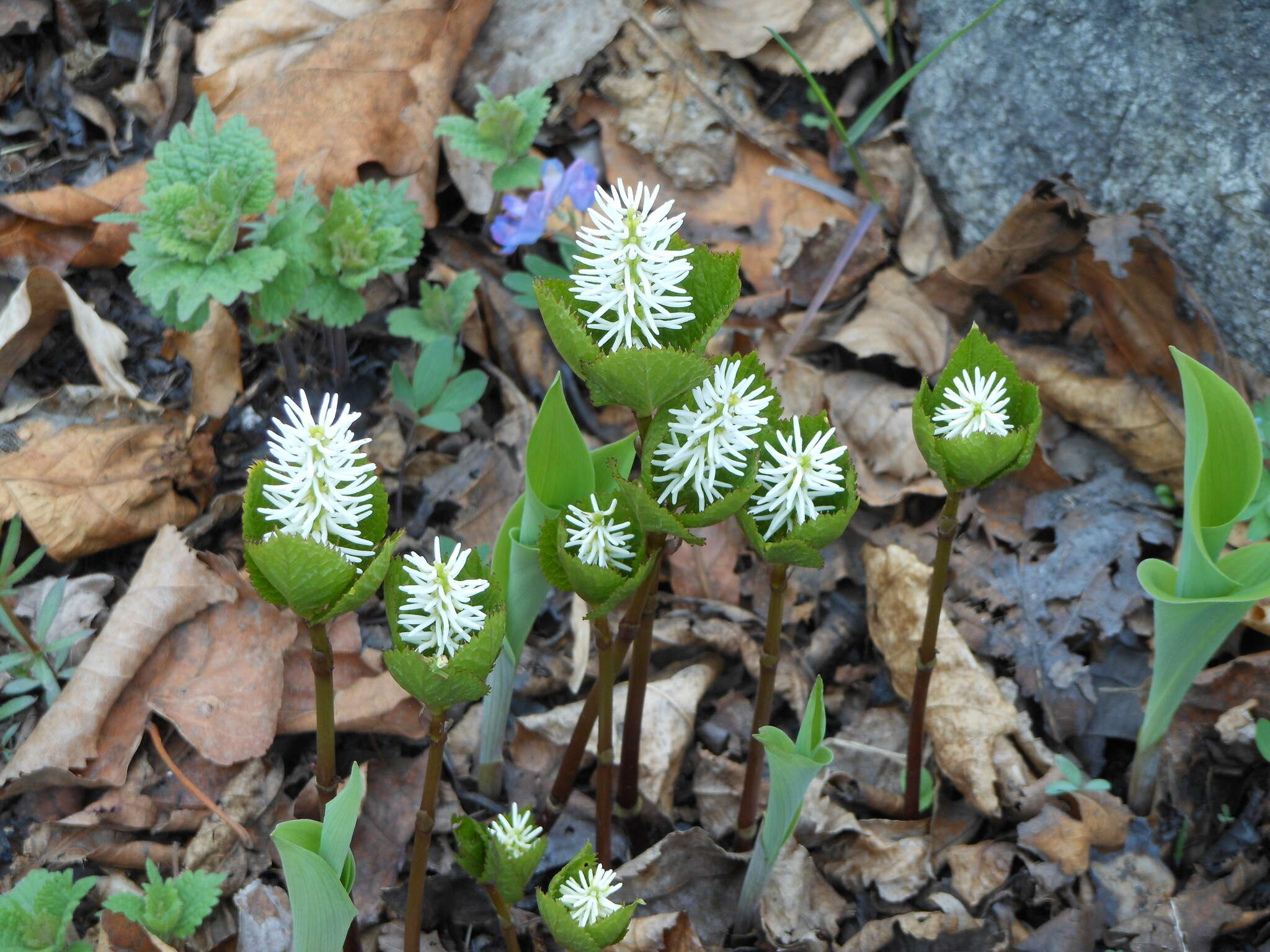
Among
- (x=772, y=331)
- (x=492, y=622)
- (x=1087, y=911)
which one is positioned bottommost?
(x=1087, y=911)

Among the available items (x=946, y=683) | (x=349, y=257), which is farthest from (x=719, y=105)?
(x=946, y=683)

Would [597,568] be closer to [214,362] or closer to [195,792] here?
[195,792]

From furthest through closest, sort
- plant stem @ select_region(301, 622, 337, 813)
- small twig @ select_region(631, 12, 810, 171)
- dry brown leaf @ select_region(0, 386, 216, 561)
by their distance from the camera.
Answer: small twig @ select_region(631, 12, 810, 171) → dry brown leaf @ select_region(0, 386, 216, 561) → plant stem @ select_region(301, 622, 337, 813)

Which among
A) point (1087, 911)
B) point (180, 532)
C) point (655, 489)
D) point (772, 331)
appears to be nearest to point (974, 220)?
point (772, 331)

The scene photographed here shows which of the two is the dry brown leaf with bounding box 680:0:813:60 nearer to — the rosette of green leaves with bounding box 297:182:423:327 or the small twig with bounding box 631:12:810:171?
the small twig with bounding box 631:12:810:171

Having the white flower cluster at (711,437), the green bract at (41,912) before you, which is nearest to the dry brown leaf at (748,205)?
the white flower cluster at (711,437)

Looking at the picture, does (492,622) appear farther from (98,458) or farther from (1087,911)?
(98,458)

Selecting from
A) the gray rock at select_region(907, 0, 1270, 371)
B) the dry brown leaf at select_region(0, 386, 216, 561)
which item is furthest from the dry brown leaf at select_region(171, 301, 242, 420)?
the gray rock at select_region(907, 0, 1270, 371)
